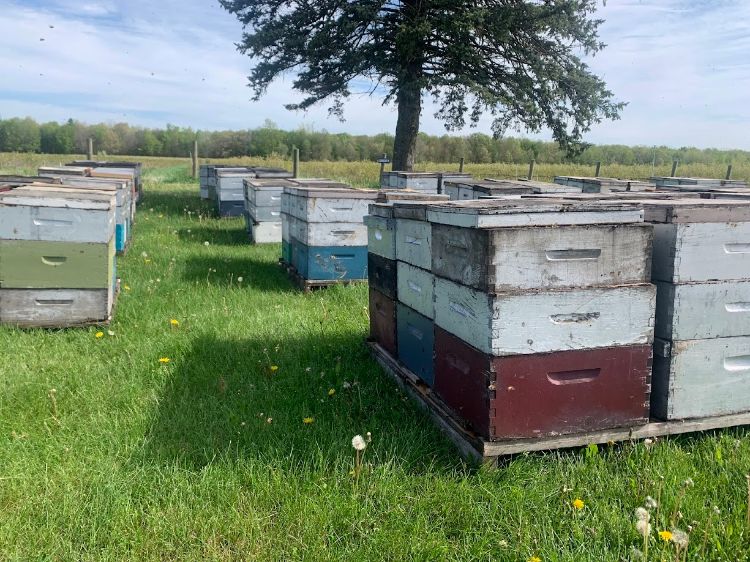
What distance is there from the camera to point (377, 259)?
166 inches

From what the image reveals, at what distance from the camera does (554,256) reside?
8.93 ft

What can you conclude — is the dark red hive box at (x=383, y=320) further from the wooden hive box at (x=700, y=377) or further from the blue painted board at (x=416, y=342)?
the wooden hive box at (x=700, y=377)

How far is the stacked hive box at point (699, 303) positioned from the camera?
2.89m

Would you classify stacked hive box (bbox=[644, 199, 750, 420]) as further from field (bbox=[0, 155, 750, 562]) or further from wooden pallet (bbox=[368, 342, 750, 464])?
field (bbox=[0, 155, 750, 562])

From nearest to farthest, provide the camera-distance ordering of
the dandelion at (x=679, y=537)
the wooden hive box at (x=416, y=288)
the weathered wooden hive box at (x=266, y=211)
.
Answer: the dandelion at (x=679, y=537) → the wooden hive box at (x=416, y=288) → the weathered wooden hive box at (x=266, y=211)

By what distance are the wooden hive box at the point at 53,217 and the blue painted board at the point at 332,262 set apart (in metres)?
2.06

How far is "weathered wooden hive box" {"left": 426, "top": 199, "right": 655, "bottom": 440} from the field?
24 centimetres

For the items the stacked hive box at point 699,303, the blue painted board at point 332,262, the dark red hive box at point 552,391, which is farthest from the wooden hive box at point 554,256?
the blue painted board at point 332,262

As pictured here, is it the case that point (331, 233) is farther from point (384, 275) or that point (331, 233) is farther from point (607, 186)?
point (607, 186)

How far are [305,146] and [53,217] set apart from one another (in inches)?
2189

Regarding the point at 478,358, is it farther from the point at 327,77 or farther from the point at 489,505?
the point at 327,77

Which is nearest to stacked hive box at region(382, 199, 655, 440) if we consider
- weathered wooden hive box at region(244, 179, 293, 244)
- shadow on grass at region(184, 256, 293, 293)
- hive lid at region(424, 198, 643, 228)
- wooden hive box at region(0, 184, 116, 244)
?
hive lid at region(424, 198, 643, 228)

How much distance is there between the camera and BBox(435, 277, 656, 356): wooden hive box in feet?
8.71

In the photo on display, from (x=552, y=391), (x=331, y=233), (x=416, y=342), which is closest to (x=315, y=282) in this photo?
(x=331, y=233)
